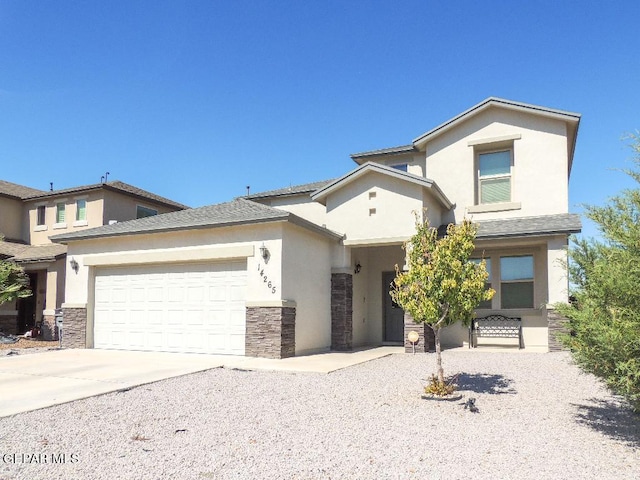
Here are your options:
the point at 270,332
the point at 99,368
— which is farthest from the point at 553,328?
the point at 99,368

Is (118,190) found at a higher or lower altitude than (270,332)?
higher

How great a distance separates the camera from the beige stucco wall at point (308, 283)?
13031 millimetres

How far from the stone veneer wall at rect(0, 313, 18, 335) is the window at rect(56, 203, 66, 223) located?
6232 millimetres

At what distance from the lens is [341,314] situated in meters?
15.2

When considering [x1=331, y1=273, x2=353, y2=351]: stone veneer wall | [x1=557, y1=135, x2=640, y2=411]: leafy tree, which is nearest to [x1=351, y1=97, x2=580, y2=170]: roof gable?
[x1=331, y1=273, x2=353, y2=351]: stone veneer wall

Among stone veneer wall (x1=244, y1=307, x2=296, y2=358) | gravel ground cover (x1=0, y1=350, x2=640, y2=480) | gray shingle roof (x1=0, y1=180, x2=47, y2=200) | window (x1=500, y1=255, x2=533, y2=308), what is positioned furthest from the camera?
gray shingle roof (x1=0, y1=180, x2=47, y2=200)

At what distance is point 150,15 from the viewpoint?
12703mm

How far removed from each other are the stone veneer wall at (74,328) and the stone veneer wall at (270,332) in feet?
20.8

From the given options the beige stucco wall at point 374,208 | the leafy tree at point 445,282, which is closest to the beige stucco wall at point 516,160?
the beige stucco wall at point 374,208

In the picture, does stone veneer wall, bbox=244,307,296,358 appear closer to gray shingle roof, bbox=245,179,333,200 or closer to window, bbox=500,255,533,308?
window, bbox=500,255,533,308

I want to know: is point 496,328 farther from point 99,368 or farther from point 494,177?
point 99,368

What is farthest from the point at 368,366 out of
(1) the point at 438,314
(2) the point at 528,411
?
(2) the point at 528,411

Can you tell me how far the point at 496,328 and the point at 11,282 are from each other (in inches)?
796

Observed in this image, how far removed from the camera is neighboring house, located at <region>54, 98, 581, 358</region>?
13.2m
